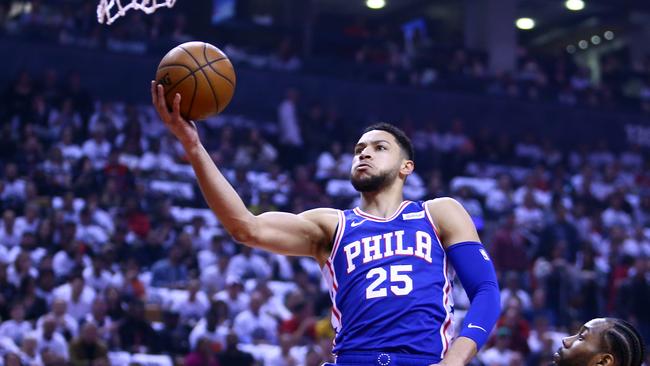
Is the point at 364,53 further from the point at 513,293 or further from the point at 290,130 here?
the point at 513,293

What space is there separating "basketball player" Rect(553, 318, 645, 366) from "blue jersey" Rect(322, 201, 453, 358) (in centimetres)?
56

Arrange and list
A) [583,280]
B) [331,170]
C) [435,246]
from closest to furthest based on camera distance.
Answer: [435,246], [583,280], [331,170]

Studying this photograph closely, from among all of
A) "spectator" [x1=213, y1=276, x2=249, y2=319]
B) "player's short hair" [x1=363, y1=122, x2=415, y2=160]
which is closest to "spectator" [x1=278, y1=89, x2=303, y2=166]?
"spectator" [x1=213, y1=276, x2=249, y2=319]

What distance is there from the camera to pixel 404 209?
201 inches

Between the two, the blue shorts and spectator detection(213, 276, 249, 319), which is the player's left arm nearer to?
the blue shorts

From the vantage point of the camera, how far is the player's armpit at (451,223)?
494 centimetres

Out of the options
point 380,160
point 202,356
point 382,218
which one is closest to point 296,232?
point 382,218

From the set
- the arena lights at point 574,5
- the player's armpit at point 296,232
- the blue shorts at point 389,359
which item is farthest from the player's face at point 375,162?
the arena lights at point 574,5

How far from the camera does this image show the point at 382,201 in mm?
5188

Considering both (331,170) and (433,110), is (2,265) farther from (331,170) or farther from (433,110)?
(433,110)

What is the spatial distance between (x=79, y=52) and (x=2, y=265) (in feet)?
28.2

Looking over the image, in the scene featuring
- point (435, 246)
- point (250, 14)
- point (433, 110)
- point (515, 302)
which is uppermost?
point (250, 14)

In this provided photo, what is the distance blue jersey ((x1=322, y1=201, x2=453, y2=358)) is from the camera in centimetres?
471

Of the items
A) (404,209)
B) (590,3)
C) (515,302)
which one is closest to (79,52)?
(515,302)
